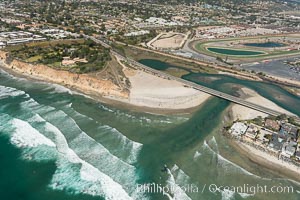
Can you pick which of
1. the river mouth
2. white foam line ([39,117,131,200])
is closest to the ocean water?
white foam line ([39,117,131,200])

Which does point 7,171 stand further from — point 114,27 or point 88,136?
point 114,27

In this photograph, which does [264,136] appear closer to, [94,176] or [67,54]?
[94,176]

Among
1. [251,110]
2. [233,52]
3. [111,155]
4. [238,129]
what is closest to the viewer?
[111,155]

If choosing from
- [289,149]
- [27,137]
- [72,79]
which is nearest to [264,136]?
[289,149]

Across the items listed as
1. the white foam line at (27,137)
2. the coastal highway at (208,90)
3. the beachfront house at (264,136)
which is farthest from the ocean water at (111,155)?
the coastal highway at (208,90)

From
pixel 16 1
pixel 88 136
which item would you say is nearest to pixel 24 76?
pixel 88 136

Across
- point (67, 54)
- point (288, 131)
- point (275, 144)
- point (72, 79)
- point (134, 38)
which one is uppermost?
point (288, 131)
